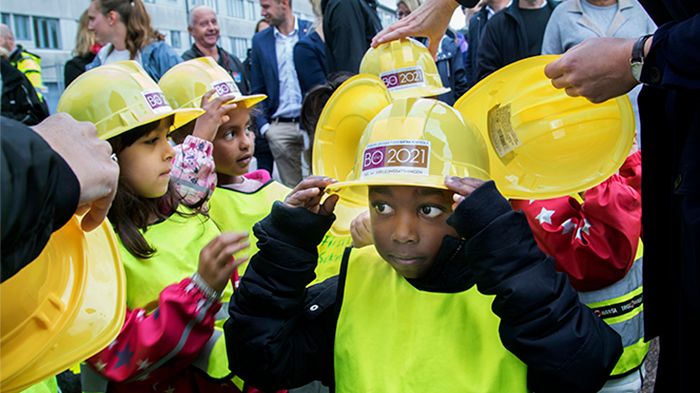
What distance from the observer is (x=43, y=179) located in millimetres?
1146

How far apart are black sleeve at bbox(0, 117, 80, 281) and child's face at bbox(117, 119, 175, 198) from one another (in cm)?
134

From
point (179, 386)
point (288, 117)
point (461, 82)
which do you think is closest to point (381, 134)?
point (179, 386)

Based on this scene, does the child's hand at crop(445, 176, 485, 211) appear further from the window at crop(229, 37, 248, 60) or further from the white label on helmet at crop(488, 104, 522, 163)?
the window at crop(229, 37, 248, 60)

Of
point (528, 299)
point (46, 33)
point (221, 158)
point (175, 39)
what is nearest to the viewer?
point (528, 299)

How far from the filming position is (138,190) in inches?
99.9

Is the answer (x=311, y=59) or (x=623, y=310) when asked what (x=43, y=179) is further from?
(x=311, y=59)

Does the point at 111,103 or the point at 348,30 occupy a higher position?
the point at 111,103

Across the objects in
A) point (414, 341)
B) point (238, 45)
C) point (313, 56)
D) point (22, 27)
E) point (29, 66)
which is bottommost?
point (238, 45)

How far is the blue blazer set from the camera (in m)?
6.80

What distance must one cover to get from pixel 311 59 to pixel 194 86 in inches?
116

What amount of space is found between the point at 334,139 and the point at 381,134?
931 millimetres

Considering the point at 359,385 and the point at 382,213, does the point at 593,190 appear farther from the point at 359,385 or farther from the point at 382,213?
the point at 359,385

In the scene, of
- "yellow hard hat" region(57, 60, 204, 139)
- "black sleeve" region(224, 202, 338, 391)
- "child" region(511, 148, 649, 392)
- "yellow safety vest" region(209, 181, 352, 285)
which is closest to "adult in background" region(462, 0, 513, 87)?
"yellow safety vest" region(209, 181, 352, 285)

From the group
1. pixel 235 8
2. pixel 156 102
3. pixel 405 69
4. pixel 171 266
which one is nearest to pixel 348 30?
pixel 405 69
